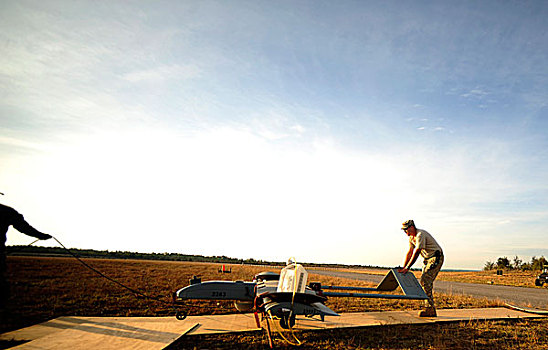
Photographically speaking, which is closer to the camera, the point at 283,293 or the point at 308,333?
the point at 283,293

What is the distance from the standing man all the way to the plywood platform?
1.60 feet

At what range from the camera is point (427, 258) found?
1046 centimetres

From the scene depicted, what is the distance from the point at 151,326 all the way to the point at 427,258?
8694 millimetres

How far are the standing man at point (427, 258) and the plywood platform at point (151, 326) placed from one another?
0.49 metres

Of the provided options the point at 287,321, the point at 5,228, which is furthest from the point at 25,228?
the point at 287,321

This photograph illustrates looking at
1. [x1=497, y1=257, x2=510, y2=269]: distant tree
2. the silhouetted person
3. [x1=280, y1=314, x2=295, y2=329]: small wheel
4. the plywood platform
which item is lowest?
[x1=497, y1=257, x2=510, y2=269]: distant tree

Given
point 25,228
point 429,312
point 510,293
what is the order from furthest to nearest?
point 510,293, point 429,312, point 25,228

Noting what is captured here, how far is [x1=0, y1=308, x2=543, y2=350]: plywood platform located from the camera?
6.34 metres

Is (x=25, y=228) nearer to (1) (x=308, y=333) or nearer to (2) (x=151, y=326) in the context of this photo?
(2) (x=151, y=326)

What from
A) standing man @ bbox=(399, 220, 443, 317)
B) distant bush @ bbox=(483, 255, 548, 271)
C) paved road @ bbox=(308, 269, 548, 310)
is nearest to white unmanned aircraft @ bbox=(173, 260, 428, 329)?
standing man @ bbox=(399, 220, 443, 317)

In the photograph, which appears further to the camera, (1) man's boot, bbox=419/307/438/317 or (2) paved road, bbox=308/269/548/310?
(2) paved road, bbox=308/269/548/310

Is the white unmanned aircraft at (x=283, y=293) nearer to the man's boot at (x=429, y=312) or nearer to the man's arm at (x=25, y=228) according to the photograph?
the man's boot at (x=429, y=312)

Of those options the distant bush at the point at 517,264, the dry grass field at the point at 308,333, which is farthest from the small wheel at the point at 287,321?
the distant bush at the point at 517,264

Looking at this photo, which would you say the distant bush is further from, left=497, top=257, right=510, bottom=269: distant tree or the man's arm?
the man's arm
